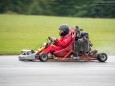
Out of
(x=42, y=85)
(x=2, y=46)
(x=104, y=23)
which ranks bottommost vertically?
(x=42, y=85)

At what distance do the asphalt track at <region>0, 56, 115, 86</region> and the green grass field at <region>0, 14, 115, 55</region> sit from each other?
4.20 metres

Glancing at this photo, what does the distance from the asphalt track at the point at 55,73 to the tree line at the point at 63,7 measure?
22.2 m

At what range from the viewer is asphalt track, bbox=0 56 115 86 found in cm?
1232

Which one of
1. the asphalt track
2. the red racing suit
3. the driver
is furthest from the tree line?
the asphalt track

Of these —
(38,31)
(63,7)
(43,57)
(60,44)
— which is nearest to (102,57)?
(60,44)

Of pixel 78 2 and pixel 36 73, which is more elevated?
pixel 78 2

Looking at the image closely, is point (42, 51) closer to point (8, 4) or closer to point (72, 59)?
point (72, 59)

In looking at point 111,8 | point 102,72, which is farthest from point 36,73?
point 111,8

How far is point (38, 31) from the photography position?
102 ft

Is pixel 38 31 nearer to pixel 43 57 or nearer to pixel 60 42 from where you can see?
pixel 60 42

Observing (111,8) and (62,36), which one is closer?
(62,36)

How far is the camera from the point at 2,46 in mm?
22422

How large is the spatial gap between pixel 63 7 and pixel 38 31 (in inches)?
384

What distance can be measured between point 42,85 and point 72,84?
0.72 m
